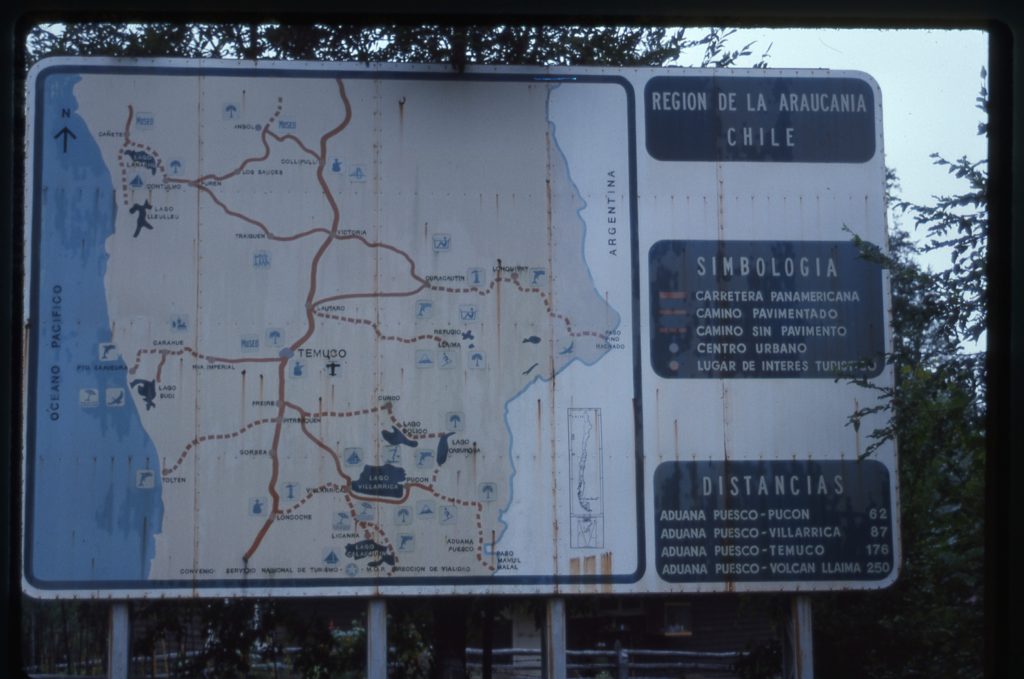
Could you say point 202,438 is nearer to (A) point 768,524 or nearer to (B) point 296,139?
(B) point 296,139

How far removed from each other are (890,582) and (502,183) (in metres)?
2.49

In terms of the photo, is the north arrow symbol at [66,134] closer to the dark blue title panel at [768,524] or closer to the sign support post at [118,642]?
the sign support post at [118,642]

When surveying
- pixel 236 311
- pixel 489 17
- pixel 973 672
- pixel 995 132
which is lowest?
pixel 973 672

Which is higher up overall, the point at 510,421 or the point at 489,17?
the point at 489,17

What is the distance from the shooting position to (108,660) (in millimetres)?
4906

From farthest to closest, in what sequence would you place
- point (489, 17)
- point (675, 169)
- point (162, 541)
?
1. point (675, 169)
2. point (162, 541)
3. point (489, 17)

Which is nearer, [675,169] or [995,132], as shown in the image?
[995,132]

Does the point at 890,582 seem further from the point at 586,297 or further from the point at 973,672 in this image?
the point at 586,297

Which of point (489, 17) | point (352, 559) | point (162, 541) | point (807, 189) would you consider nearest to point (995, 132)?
point (489, 17)

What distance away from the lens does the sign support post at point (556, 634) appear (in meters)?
4.87

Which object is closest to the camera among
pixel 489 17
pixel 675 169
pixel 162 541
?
pixel 489 17

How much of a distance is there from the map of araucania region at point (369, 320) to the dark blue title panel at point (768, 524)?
8.5 inches

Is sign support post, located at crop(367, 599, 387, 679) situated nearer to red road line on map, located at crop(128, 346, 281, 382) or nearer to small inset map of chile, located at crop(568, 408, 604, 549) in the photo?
small inset map of chile, located at crop(568, 408, 604, 549)

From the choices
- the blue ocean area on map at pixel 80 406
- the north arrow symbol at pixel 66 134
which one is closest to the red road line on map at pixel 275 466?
the blue ocean area on map at pixel 80 406
